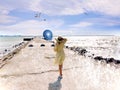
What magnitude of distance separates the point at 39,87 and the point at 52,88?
0.54 m

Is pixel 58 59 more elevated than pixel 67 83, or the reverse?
pixel 58 59

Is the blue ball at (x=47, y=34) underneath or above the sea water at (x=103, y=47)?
above

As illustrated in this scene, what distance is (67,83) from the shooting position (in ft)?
39.7

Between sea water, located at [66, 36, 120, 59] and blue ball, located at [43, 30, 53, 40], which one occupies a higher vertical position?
blue ball, located at [43, 30, 53, 40]

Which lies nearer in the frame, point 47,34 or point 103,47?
point 103,47

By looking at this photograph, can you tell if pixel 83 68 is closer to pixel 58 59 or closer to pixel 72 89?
pixel 58 59

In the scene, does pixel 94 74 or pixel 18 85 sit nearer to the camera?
pixel 18 85

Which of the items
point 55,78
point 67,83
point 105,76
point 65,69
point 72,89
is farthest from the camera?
point 65,69

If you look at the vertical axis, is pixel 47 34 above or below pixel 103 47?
above

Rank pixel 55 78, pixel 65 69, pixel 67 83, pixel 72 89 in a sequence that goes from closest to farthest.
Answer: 1. pixel 72 89
2. pixel 67 83
3. pixel 55 78
4. pixel 65 69

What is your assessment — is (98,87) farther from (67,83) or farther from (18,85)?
(18,85)

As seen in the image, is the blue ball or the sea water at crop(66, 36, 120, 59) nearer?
the sea water at crop(66, 36, 120, 59)

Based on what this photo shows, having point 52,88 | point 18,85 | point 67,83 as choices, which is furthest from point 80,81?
point 18,85

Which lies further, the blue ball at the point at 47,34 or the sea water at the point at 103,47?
the blue ball at the point at 47,34
